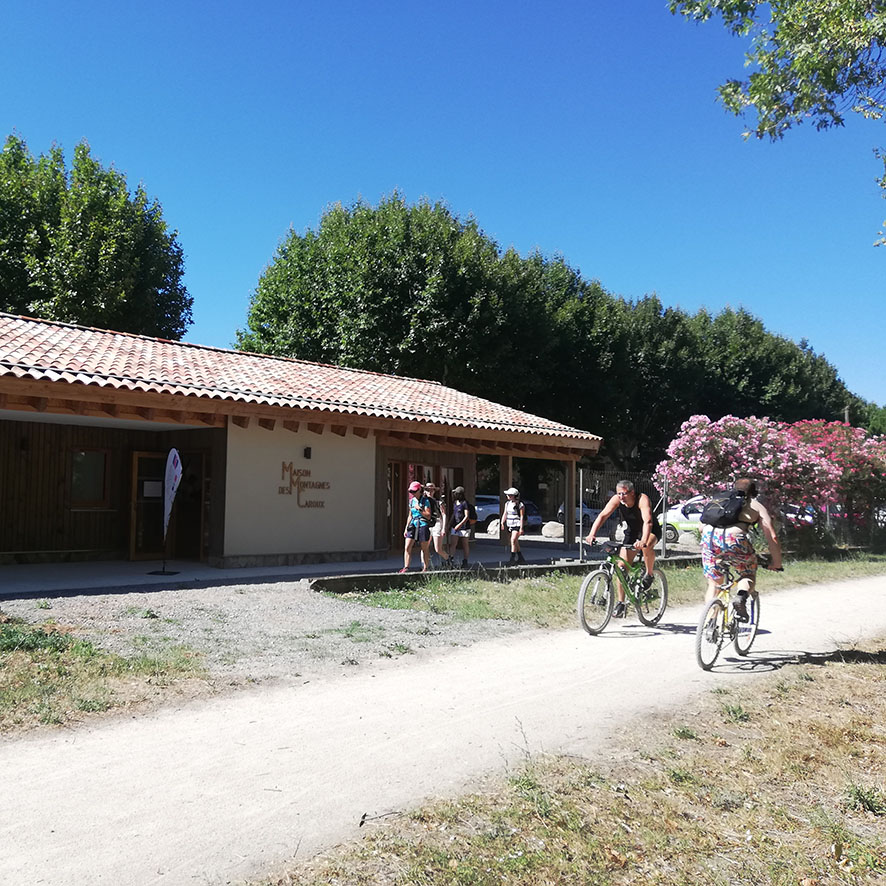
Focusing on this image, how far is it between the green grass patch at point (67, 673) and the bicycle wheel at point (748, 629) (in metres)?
5.03

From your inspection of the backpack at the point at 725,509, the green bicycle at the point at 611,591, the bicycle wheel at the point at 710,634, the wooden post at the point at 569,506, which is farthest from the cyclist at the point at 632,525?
the wooden post at the point at 569,506

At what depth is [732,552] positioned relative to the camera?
7418 mm

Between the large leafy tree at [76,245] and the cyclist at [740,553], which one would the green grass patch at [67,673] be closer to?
the cyclist at [740,553]

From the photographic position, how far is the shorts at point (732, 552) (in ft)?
24.3

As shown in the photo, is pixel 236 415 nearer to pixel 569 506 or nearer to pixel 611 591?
pixel 611 591

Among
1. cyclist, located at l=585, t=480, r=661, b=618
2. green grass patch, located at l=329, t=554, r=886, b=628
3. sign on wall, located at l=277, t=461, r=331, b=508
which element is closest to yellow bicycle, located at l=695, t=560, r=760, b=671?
cyclist, located at l=585, t=480, r=661, b=618

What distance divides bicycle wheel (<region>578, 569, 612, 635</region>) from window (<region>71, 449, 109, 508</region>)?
1050 centimetres

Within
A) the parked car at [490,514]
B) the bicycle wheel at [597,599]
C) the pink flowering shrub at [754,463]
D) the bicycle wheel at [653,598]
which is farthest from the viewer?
the parked car at [490,514]

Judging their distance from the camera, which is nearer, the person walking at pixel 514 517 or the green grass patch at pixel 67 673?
the green grass patch at pixel 67 673

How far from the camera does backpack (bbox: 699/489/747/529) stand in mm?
7324

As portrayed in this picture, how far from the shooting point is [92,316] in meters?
24.7

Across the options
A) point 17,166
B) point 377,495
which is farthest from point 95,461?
point 17,166

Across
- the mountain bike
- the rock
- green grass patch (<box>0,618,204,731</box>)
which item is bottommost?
green grass patch (<box>0,618,204,731</box>)

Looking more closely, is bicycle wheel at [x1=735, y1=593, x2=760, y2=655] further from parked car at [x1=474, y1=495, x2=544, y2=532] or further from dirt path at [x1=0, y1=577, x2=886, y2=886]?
parked car at [x1=474, y1=495, x2=544, y2=532]
